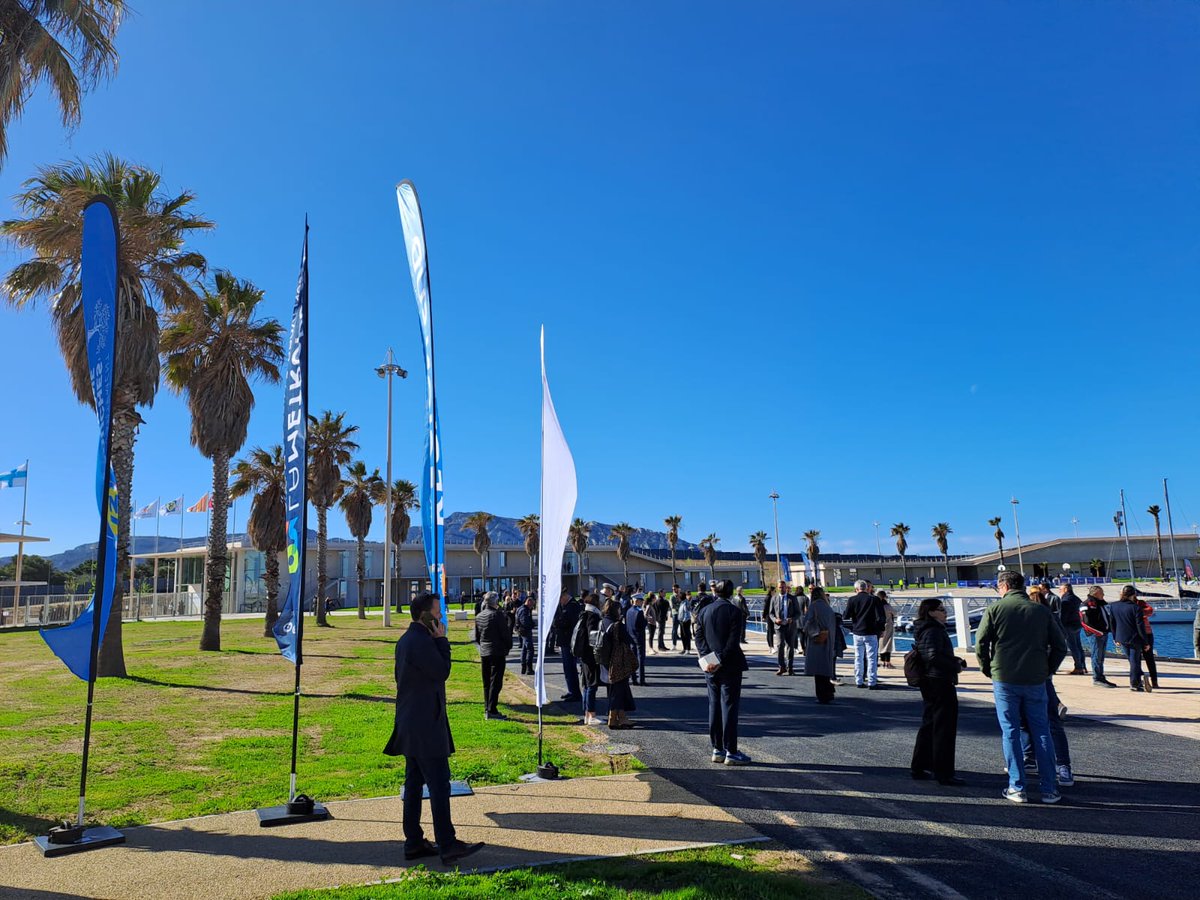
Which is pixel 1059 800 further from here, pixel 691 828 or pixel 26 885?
pixel 26 885

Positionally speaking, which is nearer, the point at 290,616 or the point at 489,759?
the point at 290,616

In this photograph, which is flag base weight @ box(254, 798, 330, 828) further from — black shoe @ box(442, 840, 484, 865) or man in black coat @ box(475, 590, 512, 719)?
man in black coat @ box(475, 590, 512, 719)

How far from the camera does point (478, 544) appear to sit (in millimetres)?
78000

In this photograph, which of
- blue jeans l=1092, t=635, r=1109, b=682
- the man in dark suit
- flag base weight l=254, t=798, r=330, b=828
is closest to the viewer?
flag base weight l=254, t=798, r=330, b=828

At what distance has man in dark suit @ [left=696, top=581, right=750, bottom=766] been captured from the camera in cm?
782

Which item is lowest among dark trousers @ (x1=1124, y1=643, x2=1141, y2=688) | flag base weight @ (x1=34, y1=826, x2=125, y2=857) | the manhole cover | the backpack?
the manhole cover

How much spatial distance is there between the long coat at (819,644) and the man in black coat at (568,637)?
3846 mm

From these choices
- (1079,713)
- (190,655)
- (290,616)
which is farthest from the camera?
(190,655)

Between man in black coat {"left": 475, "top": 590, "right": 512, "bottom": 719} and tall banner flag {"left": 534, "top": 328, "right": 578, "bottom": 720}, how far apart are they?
3306mm

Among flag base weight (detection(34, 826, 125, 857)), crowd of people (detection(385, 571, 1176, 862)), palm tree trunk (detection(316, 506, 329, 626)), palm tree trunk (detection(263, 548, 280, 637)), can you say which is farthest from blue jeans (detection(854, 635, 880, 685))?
palm tree trunk (detection(316, 506, 329, 626))

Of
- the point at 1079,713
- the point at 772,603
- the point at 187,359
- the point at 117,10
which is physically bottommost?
the point at 1079,713

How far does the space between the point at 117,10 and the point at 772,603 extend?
15981 mm

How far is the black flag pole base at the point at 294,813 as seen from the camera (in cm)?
596

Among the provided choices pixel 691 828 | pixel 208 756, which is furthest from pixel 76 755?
pixel 691 828
